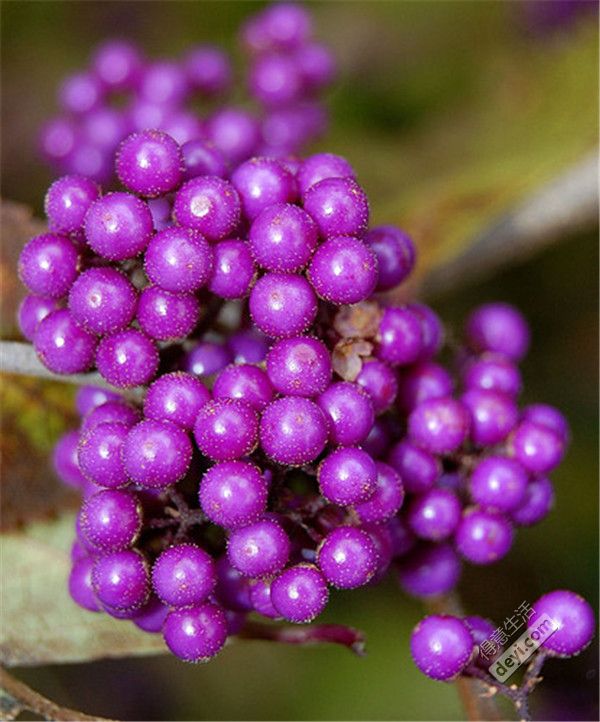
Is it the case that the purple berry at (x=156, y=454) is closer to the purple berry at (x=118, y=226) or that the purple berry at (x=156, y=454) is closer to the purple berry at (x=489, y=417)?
the purple berry at (x=118, y=226)

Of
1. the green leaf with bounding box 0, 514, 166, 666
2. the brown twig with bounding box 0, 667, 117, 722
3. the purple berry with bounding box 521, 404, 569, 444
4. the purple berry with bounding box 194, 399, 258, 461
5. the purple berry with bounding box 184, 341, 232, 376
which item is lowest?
the brown twig with bounding box 0, 667, 117, 722

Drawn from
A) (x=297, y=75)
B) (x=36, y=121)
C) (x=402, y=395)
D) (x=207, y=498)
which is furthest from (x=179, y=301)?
(x=36, y=121)

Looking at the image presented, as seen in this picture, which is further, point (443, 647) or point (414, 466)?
point (414, 466)

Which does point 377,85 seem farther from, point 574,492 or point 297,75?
point 574,492

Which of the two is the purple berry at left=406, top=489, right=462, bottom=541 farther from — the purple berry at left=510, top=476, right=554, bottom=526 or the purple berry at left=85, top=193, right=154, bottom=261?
the purple berry at left=85, top=193, right=154, bottom=261

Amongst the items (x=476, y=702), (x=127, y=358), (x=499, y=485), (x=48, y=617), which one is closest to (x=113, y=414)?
(x=127, y=358)

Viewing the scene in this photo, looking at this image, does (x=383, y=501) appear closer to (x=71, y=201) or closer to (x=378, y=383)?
(x=378, y=383)

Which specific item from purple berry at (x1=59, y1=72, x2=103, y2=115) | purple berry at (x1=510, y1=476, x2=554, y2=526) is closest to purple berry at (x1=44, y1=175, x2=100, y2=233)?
purple berry at (x1=510, y1=476, x2=554, y2=526)

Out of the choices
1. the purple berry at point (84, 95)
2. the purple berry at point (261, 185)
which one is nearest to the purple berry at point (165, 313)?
the purple berry at point (261, 185)
